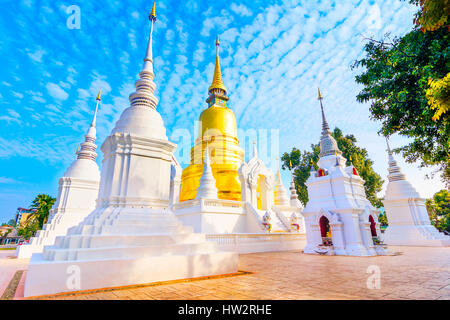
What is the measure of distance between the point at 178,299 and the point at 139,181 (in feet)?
11.5

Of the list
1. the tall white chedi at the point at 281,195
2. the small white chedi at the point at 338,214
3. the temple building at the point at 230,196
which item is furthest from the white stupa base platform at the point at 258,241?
the tall white chedi at the point at 281,195

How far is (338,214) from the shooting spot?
11539mm

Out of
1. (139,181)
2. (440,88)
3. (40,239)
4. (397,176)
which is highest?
(397,176)

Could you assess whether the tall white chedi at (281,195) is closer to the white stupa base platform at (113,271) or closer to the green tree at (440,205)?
the white stupa base platform at (113,271)

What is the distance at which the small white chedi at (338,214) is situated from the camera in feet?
35.4

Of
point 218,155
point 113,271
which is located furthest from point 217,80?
point 113,271

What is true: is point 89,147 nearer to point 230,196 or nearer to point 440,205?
point 230,196

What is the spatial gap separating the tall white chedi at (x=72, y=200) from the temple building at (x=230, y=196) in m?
5.70

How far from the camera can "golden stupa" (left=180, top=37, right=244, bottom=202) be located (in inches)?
792

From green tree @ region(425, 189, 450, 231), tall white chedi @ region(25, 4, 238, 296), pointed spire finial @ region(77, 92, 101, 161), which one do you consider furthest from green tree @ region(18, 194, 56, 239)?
green tree @ region(425, 189, 450, 231)

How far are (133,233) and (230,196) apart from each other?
590 inches
